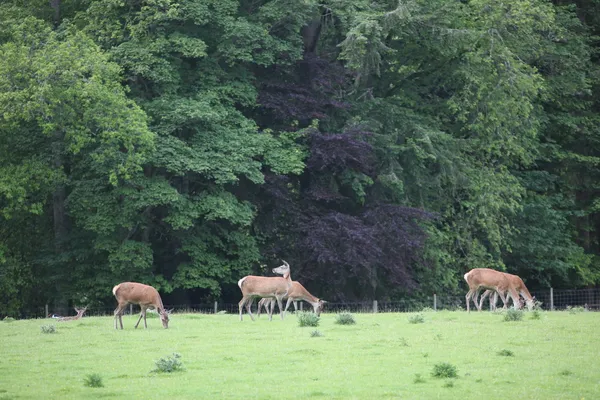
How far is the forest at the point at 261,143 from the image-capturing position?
3600cm

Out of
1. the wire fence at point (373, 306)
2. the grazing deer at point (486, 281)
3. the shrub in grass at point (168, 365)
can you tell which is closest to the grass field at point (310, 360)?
the shrub in grass at point (168, 365)

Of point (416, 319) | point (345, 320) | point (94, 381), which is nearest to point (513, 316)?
point (416, 319)

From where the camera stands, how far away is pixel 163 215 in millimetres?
38906

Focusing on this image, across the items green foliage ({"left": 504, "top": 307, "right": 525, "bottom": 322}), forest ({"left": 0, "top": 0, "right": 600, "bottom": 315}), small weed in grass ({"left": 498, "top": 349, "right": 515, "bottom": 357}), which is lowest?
small weed in grass ({"left": 498, "top": 349, "right": 515, "bottom": 357})

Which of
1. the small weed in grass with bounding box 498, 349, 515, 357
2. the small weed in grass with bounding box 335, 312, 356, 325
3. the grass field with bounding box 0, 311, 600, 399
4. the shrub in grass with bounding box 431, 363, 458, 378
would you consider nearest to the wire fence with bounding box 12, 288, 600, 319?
the small weed in grass with bounding box 335, 312, 356, 325

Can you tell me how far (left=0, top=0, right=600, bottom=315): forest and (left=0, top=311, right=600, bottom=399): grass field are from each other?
11.6 m

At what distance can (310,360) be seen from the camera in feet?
58.3

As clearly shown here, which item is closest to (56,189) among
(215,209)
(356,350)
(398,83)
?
(215,209)

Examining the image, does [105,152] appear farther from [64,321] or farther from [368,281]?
[368,281]

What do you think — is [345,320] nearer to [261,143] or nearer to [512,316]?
[512,316]

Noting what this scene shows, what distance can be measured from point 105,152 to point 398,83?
14.9 meters

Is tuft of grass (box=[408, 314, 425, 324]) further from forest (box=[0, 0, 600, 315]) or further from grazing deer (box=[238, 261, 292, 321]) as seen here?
forest (box=[0, 0, 600, 315])

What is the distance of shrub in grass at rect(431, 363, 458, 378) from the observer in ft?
51.6

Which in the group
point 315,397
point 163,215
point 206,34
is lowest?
point 315,397
